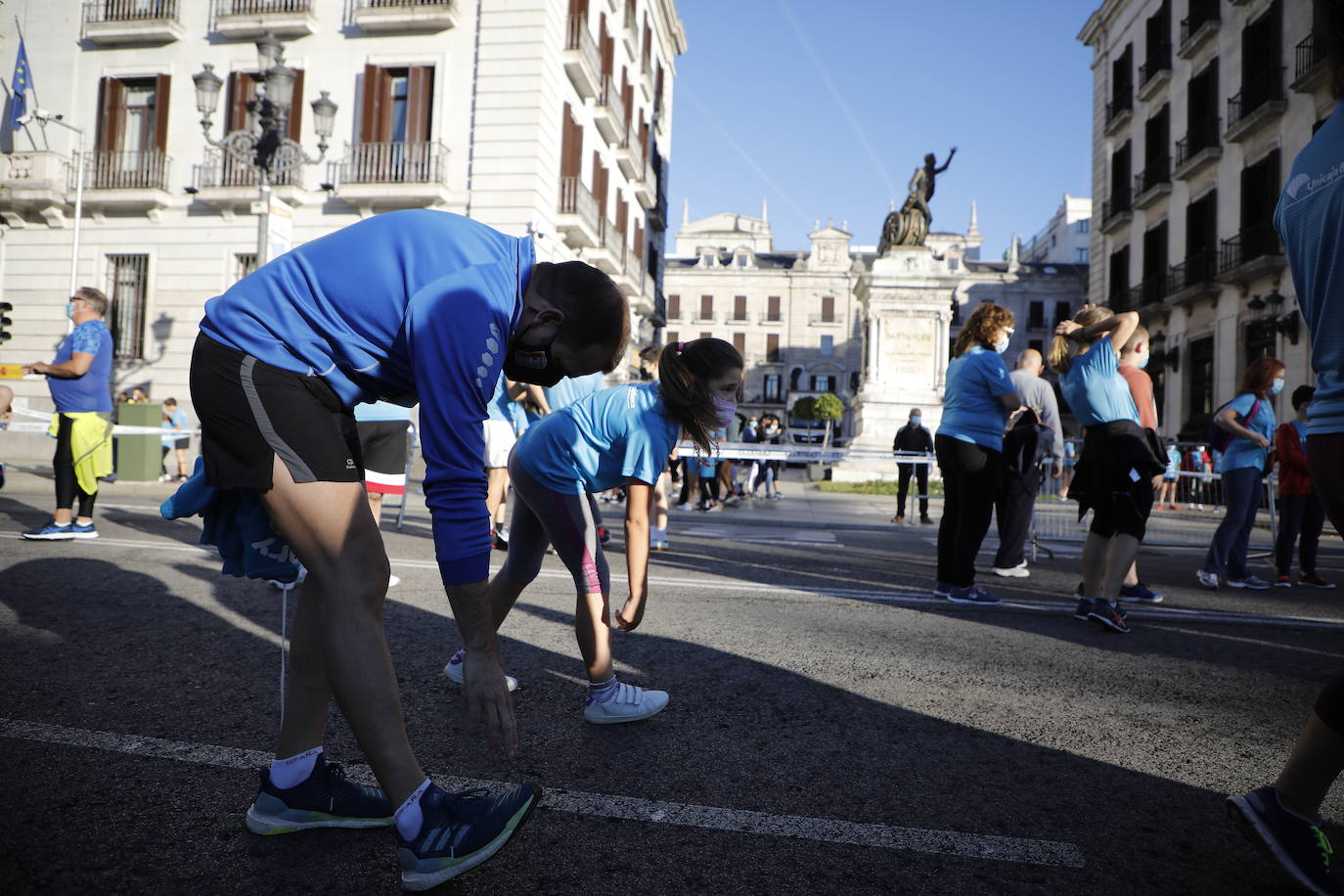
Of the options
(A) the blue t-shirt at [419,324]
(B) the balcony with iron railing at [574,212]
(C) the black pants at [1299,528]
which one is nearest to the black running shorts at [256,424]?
(A) the blue t-shirt at [419,324]

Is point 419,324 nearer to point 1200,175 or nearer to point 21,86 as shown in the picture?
point 21,86

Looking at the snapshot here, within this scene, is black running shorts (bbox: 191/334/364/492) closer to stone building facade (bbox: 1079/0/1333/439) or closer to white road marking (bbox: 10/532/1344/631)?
white road marking (bbox: 10/532/1344/631)

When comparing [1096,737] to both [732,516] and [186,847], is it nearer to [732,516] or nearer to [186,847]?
[186,847]

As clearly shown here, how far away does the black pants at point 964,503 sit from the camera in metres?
5.61

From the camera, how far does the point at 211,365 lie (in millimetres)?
1912

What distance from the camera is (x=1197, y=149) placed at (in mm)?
25438

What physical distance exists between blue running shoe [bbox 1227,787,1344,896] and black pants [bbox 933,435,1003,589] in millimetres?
3524

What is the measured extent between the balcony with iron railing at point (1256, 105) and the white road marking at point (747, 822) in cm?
2537

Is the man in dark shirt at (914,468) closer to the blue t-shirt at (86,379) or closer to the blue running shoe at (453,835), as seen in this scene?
the blue t-shirt at (86,379)

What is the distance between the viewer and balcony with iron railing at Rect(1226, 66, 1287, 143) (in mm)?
21500

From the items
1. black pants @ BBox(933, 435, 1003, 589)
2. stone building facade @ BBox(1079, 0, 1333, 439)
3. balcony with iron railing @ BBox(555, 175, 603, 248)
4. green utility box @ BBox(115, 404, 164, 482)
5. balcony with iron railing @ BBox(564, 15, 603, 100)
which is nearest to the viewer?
black pants @ BBox(933, 435, 1003, 589)

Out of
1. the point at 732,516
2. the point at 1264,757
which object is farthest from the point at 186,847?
the point at 732,516

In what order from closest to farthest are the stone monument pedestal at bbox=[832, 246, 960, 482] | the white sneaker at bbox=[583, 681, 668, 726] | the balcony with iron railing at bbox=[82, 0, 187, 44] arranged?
the white sneaker at bbox=[583, 681, 668, 726] < the balcony with iron railing at bbox=[82, 0, 187, 44] < the stone monument pedestal at bbox=[832, 246, 960, 482]

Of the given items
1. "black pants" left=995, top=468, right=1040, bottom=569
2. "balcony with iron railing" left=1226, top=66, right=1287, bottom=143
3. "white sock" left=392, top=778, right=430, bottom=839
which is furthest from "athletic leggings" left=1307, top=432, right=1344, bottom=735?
"balcony with iron railing" left=1226, top=66, right=1287, bottom=143
